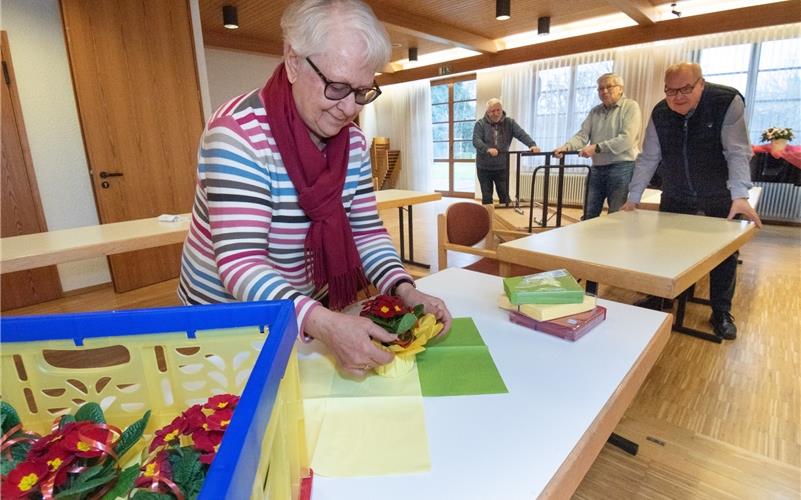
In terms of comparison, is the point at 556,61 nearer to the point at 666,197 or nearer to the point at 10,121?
the point at 666,197

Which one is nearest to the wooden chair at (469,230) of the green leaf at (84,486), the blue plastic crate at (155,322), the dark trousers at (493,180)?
the blue plastic crate at (155,322)

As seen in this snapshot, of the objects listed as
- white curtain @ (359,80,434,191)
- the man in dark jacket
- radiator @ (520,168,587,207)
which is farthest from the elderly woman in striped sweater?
white curtain @ (359,80,434,191)

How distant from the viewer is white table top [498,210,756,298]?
52.0 inches

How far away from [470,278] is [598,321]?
395 millimetres

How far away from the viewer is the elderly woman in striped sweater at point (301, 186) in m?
0.72

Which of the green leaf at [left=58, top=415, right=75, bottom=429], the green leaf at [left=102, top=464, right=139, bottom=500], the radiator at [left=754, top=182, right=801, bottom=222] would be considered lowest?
the radiator at [left=754, top=182, right=801, bottom=222]

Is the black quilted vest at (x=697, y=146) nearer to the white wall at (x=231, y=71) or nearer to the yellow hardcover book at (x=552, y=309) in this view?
the yellow hardcover book at (x=552, y=309)

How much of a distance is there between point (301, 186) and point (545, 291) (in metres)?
0.54

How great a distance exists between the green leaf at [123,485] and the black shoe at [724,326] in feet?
9.22

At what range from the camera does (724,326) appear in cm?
238

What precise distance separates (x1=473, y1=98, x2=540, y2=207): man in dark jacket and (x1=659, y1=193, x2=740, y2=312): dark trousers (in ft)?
9.05

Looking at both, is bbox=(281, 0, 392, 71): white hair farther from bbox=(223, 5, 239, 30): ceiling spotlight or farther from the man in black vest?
→ bbox=(223, 5, 239, 30): ceiling spotlight

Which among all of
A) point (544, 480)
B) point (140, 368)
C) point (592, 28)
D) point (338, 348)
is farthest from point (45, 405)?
point (592, 28)

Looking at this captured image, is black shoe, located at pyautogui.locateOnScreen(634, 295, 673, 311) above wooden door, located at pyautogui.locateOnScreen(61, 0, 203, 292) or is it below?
below
